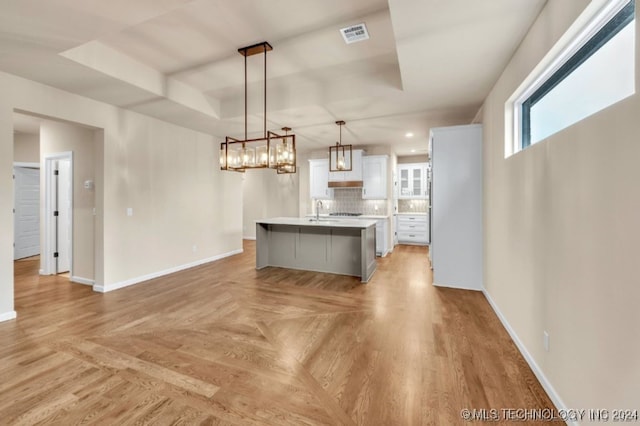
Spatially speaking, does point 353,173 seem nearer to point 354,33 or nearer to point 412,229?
point 412,229

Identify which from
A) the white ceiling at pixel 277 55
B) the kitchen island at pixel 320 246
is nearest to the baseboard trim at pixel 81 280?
the kitchen island at pixel 320 246

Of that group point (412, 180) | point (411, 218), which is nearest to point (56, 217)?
point (411, 218)

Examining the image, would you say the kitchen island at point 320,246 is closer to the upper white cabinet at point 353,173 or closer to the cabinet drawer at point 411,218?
the upper white cabinet at point 353,173

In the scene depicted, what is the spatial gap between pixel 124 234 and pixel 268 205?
5.27m

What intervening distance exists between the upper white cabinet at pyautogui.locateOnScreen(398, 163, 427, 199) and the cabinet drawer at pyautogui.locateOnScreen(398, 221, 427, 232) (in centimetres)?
78

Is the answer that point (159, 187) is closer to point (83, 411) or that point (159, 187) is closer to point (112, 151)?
point (112, 151)

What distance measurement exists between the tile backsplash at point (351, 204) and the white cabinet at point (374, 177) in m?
0.36

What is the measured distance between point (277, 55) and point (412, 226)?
6262mm

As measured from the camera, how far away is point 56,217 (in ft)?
17.4

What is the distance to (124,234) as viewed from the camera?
14.9ft

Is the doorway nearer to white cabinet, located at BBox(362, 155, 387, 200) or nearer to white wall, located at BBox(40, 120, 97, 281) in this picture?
white wall, located at BBox(40, 120, 97, 281)

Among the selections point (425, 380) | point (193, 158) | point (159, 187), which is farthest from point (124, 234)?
point (425, 380)

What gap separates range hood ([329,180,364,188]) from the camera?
730cm

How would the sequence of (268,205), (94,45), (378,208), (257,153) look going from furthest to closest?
(268,205) → (378,208) → (257,153) → (94,45)
